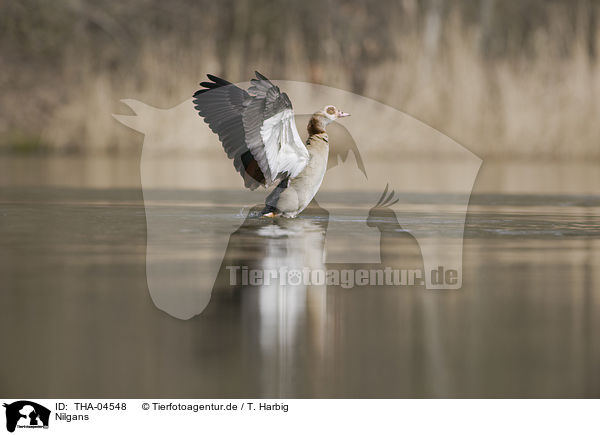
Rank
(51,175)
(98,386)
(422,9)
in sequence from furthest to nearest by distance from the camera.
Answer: (422,9), (51,175), (98,386)

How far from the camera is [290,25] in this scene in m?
23.2

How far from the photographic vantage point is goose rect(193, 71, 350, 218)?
548 centimetres

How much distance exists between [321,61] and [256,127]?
15.7 metres

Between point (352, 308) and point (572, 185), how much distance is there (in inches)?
240

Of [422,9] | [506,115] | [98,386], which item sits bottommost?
[98,386]

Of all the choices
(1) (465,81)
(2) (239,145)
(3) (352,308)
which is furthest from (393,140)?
(3) (352,308)

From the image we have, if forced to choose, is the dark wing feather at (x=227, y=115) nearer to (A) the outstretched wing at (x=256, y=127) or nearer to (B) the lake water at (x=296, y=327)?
(A) the outstretched wing at (x=256, y=127)

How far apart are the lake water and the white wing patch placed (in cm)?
44

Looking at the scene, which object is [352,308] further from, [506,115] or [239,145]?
[506,115]
